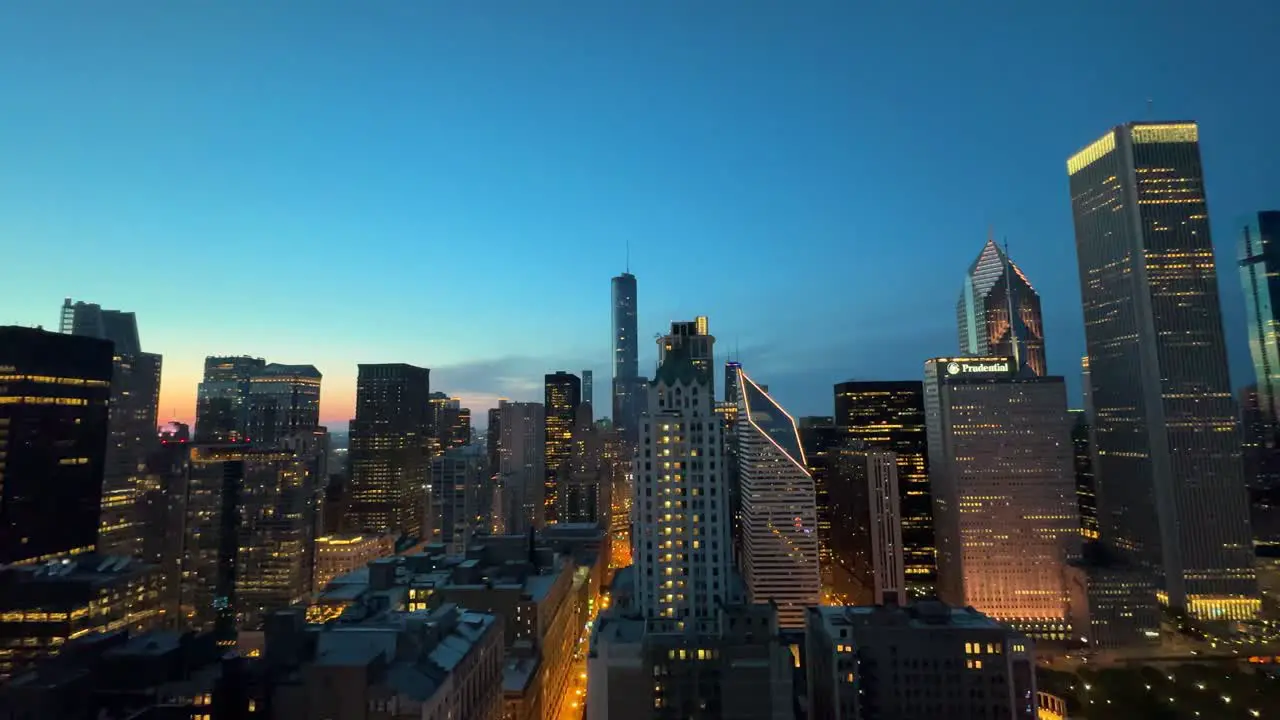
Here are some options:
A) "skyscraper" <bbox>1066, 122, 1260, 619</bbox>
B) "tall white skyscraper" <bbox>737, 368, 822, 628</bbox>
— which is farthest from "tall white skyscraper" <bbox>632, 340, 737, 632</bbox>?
"skyscraper" <bbox>1066, 122, 1260, 619</bbox>

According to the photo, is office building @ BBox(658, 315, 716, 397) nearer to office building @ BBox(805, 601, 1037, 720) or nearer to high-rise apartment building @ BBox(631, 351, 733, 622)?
high-rise apartment building @ BBox(631, 351, 733, 622)

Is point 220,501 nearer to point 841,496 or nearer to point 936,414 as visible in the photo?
point 841,496

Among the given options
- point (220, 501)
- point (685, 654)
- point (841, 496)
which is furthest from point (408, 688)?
point (841, 496)

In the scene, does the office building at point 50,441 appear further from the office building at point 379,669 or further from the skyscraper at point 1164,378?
the skyscraper at point 1164,378

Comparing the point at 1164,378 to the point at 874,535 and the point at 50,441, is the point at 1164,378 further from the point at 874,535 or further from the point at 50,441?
the point at 50,441

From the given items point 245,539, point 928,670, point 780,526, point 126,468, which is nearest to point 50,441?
point 245,539
